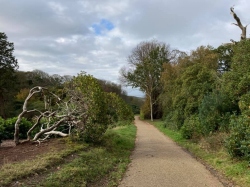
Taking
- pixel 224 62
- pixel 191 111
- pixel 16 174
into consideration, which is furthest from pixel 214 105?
pixel 224 62

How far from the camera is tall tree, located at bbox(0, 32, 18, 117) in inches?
1167

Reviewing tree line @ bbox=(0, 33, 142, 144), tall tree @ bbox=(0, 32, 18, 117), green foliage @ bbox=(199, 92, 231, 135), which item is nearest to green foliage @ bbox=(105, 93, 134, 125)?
tree line @ bbox=(0, 33, 142, 144)

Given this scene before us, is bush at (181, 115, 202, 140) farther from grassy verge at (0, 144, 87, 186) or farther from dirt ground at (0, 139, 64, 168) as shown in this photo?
grassy verge at (0, 144, 87, 186)

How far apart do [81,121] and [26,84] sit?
1249 inches

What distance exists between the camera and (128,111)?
44.5ft

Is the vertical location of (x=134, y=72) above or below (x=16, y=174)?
above

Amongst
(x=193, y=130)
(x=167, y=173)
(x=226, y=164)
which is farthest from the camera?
(x=193, y=130)

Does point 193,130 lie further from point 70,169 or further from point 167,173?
point 70,169

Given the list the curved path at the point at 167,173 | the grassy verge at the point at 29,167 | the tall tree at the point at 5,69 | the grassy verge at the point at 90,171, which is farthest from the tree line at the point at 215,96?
the tall tree at the point at 5,69

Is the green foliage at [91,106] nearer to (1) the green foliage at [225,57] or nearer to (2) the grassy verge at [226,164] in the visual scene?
(2) the grassy verge at [226,164]

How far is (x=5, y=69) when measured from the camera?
3039 cm

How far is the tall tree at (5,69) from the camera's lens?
29.6 meters

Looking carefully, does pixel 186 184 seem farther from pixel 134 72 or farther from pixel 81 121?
pixel 134 72

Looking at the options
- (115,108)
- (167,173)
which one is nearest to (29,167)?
(167,173)
